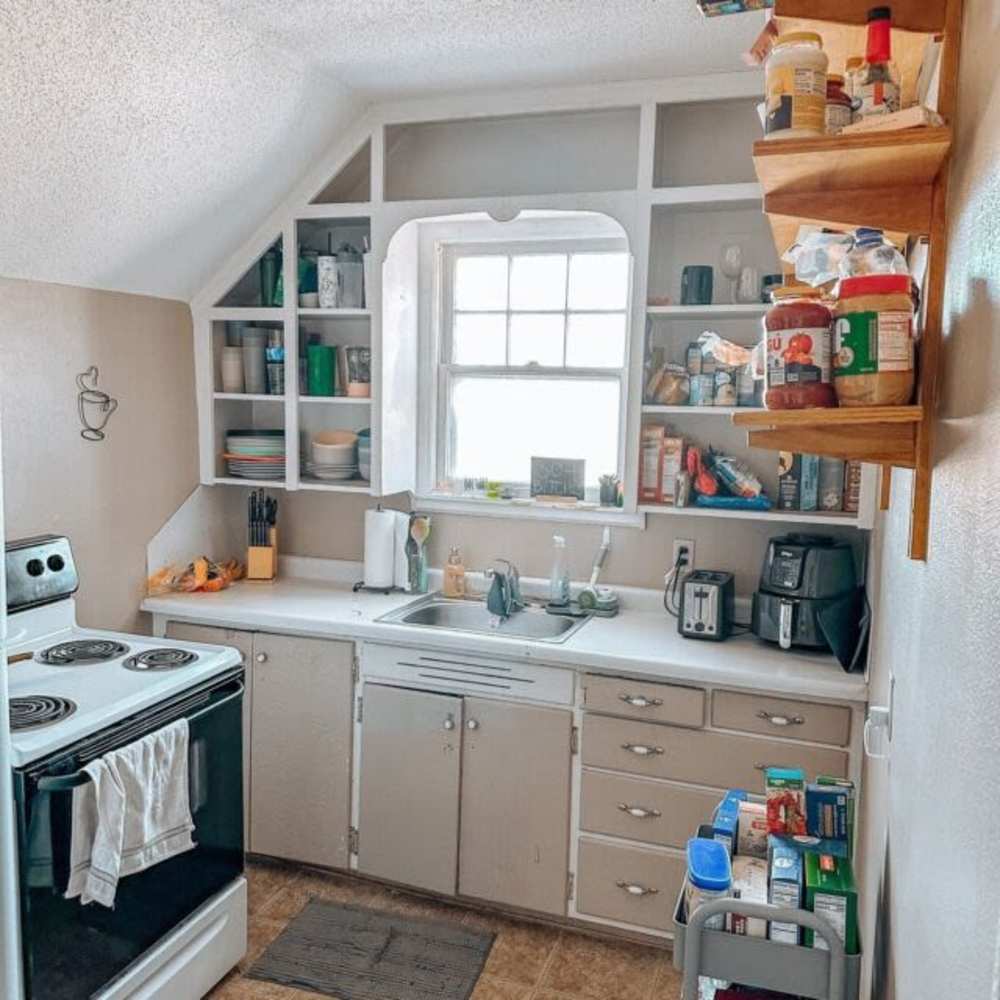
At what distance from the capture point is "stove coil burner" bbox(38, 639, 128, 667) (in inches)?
95.0

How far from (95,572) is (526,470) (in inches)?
57.5

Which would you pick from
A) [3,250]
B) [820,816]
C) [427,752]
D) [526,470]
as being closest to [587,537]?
[526,470]

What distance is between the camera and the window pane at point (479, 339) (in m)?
3.29

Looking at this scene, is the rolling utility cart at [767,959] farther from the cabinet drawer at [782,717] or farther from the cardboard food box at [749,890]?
the cabinet drawer at [782,717]

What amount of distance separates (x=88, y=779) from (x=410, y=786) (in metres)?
1.09

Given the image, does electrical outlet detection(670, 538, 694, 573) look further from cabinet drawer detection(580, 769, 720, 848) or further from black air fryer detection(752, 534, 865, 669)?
cabinet drawer detection(580, 769, 720, 848)

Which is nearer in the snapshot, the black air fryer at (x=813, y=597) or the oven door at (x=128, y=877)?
the oven door at (x=128, y=877)

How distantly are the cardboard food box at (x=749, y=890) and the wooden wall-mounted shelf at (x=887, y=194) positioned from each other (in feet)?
2.20

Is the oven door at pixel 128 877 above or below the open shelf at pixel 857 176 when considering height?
below

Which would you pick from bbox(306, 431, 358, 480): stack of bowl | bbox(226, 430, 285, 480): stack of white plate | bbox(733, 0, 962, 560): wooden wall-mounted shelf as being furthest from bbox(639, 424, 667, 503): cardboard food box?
bbox(733, 0, 962, 560): wooden wall-mounted shelf

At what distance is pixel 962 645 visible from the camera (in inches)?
29.1

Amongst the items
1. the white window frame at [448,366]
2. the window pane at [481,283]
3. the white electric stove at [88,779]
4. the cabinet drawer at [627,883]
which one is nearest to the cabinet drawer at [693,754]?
the cabinet drawer at [627,883]

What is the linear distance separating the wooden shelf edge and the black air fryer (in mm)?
1640

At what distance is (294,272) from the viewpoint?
124 inches
